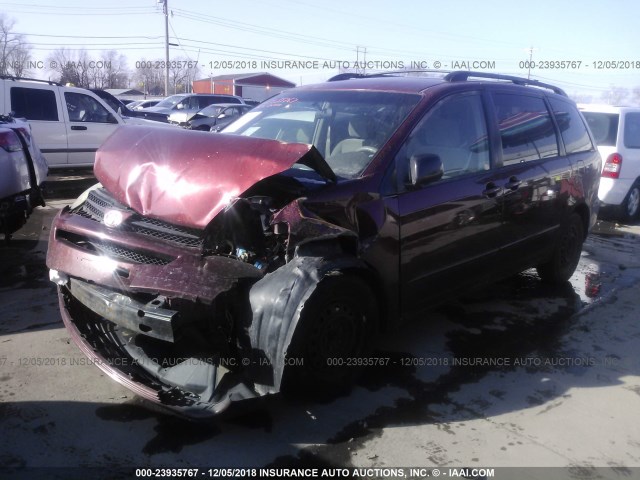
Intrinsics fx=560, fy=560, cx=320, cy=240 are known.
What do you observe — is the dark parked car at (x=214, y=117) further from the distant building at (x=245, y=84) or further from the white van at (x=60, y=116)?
the distant building at (x=245, y=84)

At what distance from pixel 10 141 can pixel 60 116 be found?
504 centimetres

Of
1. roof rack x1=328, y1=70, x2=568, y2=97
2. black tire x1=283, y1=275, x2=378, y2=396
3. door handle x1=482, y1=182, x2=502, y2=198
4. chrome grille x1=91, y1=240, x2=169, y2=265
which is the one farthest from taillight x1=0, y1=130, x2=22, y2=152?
door handle x1=482, y1=182, x2=502, y2=198

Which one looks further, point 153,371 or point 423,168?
point 423,168

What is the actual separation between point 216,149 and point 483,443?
215 cm

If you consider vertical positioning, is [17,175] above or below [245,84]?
below

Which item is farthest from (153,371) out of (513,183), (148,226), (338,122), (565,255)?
(565,255)

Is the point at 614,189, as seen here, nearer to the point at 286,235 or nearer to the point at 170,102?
the point at 286,235

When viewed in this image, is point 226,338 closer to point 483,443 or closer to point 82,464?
point 82,464

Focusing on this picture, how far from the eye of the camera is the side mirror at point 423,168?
3.36 metres

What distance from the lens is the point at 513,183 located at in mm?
4289

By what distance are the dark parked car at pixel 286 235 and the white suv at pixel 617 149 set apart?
5308mm

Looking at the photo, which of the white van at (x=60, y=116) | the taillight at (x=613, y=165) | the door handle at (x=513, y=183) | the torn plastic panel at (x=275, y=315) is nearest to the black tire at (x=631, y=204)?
the taillight at (x=613, y=165)

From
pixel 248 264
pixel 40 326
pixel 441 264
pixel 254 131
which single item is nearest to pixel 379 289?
pixel 441 264

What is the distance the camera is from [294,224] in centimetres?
281
